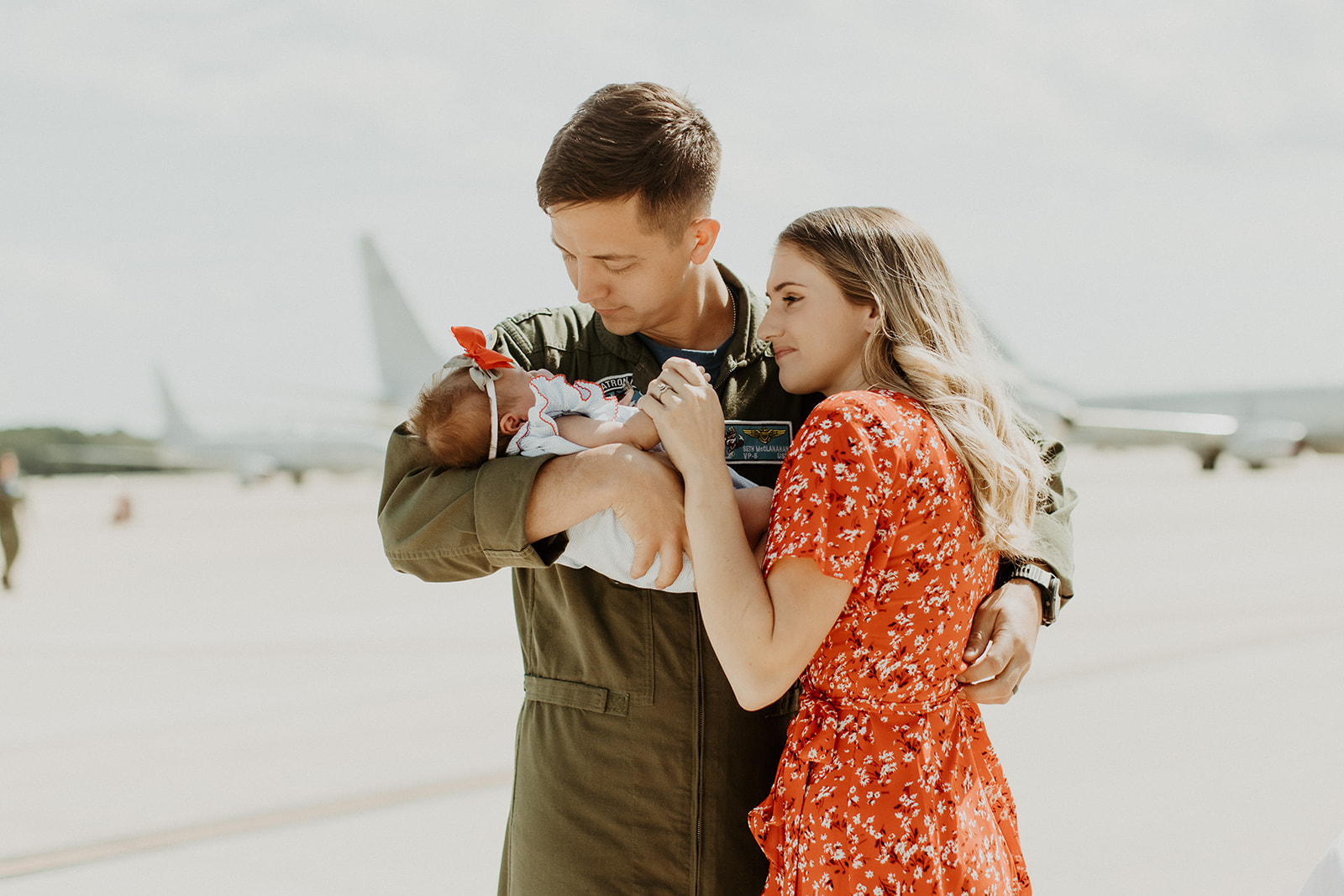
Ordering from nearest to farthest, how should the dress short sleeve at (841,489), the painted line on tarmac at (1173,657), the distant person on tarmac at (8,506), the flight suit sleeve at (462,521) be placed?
the dress short sleeve at (841,489), the flight suit sleeve at (462,521), the painted line on tarmac at (1173,657), the distant person on tarmac at (8,506)

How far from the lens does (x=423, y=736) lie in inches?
210

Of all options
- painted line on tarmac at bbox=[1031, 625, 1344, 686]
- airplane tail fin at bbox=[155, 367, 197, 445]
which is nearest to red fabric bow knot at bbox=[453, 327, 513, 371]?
→ painted line on tarmac at bbox=[1031, 625, 1344, 686]

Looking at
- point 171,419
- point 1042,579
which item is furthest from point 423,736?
point 171,419

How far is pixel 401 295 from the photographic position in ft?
114

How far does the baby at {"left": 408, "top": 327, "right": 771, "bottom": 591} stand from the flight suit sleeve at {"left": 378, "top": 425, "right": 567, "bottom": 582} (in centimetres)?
6

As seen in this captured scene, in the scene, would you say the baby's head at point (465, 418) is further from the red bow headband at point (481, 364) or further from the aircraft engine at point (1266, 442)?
the aircraft engine at point (1266, 442)

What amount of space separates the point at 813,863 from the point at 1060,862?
9.60 feet

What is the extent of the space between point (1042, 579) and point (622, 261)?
3.26 feet

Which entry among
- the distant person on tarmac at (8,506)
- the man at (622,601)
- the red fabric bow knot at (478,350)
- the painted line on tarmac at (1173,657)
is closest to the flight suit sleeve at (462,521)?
the man at (622,601)

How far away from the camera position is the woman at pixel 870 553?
1352 mm

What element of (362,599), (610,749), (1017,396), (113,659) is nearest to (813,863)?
(610,749)

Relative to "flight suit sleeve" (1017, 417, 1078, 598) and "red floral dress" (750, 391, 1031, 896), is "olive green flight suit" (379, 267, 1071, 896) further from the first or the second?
"flight suit sleeve" (1017, 417, 1078, 598)

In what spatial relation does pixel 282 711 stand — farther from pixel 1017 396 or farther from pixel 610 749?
pixel 1017 396

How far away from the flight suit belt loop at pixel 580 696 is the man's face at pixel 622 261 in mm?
699
